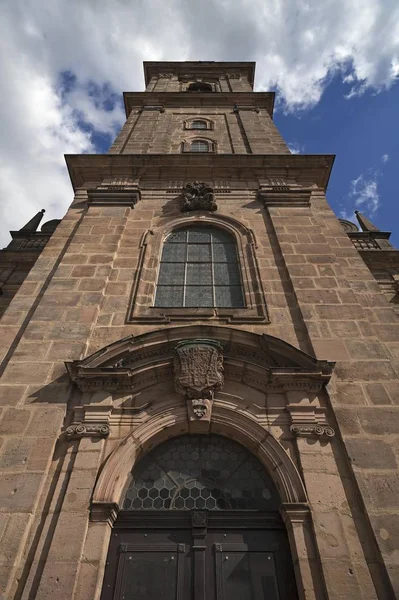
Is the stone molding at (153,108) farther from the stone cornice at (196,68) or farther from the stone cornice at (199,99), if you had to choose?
the stone cornice at (196,68)

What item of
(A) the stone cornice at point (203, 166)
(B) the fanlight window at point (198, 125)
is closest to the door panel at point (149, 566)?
(A) the stone cornice at point (203, 166)

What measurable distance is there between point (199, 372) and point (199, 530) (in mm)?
2006

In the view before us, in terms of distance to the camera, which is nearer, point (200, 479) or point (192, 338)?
point (200, 479)

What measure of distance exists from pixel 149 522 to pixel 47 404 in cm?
212

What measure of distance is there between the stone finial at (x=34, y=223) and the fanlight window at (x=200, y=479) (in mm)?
10102

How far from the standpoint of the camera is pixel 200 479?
533 centimetres

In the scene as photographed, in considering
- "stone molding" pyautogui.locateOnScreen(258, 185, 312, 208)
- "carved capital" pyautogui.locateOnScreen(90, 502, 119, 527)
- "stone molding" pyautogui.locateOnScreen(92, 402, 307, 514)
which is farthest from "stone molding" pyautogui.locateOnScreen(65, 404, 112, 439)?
"stone molding" pyautogui.locateOnScreen(258, 185, 312, 208)

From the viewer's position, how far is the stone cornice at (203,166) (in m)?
11.2

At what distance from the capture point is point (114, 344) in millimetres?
6219

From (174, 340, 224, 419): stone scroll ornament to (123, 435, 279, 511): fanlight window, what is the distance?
Answer: 56 centimetres

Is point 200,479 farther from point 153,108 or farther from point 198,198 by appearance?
point 153,108

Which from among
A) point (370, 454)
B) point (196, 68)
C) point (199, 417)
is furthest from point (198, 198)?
point (196, 68)

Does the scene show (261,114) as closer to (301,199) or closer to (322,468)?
(301,199)

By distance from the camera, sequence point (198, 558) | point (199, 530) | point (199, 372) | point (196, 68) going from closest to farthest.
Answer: point (198, 558) < point (199, 530) < point (199, 372) < point (196, 68)
